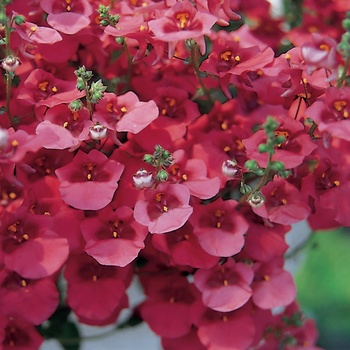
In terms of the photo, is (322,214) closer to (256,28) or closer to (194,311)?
(194,311)

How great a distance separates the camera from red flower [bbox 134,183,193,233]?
524mm

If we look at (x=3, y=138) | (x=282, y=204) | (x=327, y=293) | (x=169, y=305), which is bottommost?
(x=327, y=293)

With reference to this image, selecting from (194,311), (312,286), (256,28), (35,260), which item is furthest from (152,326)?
(312,286)

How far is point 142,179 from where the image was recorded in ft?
1.74

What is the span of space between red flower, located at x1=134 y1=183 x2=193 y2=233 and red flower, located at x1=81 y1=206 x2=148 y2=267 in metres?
0.02

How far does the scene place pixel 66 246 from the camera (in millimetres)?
Answer: 533

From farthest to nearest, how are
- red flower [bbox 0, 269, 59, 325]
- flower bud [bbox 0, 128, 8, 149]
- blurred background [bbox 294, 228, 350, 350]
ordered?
blurred background [bbox 294, 228, 350, 350]
red flower [bbox 0, 269, 59, 325]
flower bud [bbox 0, 128, 8, 149]

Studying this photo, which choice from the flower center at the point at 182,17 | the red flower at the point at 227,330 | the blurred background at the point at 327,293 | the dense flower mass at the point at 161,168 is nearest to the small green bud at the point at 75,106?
the dense flower mass at the point at 161,168

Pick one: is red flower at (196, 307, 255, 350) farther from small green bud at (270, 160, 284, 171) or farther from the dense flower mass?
small green bud at (270, 160, 284, 171)

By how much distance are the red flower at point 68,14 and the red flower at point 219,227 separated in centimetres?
19

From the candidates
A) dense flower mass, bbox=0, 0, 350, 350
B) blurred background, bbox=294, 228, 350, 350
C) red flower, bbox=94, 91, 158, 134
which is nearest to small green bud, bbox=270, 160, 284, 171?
dense flower mass, bbox=0, 0, 350, 350

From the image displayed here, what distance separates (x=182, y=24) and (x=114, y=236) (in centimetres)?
18

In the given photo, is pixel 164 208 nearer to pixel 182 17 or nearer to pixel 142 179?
pixel 142 179

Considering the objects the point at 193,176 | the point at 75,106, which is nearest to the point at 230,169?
the point at 193,176
